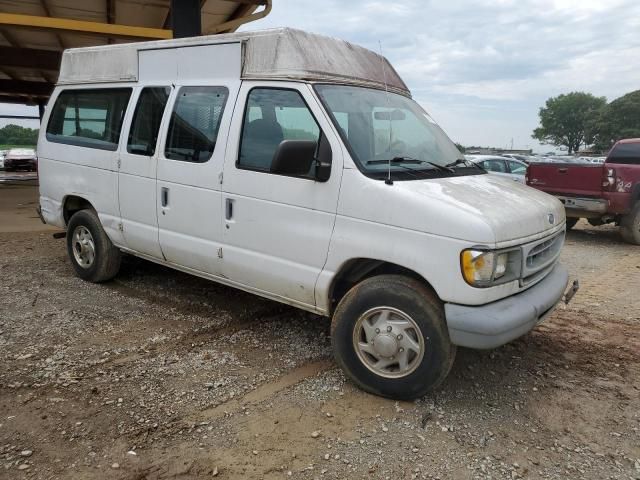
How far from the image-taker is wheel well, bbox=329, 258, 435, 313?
347 centimetres

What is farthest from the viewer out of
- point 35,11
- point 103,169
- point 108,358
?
point 35,11

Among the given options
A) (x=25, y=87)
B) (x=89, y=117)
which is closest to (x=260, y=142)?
(x=89, y=117)

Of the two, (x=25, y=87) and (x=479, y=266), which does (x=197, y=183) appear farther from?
(x=25, y=87)

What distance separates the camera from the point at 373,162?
3553 millimetres

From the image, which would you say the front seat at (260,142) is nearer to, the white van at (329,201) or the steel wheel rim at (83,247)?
the white van at (329,201)

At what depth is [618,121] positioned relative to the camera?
66.6 m

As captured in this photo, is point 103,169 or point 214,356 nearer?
point 214,356

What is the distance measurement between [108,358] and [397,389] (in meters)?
2.19

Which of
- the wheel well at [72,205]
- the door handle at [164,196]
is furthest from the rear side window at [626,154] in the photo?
the wheel well at [72,205]

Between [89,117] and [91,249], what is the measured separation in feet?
4.63

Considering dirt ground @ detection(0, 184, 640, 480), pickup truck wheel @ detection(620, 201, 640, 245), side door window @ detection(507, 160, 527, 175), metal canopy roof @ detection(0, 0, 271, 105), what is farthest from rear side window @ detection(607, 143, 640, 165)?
metal canopy roof @ detection(0, 0, 271, 105)

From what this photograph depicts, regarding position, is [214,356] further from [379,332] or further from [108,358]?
[379,332]

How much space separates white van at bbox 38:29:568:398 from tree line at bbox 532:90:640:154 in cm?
6768

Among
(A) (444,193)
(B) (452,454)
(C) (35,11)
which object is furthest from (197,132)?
(C) (35,11)
